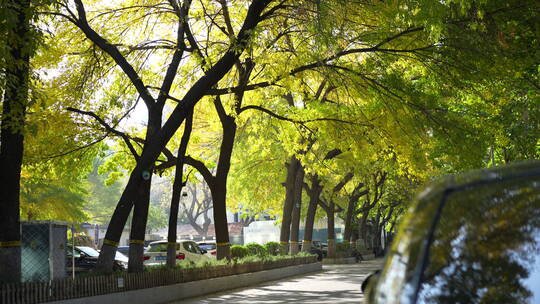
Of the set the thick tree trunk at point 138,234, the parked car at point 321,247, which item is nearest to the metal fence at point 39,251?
the thick tree trunk at point 138,234

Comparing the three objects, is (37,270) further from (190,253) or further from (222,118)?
(190,253)

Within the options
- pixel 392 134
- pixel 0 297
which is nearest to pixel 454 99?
pixel 392 134

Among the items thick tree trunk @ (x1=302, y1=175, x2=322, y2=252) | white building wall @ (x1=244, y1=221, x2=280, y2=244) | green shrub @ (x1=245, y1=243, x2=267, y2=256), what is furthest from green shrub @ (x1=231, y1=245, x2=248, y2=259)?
white building wall @ (x1=244, y1=221, x2=280, y2=244)

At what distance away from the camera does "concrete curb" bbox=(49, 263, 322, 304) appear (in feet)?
55.8

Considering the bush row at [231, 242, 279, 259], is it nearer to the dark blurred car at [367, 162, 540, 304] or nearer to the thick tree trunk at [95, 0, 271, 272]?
the thick tree trunk at [95, 0, 271, 272]

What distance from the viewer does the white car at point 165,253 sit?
30.6m

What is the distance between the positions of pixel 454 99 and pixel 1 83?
22205 millimetres

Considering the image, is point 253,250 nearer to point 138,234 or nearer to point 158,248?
point 158,248

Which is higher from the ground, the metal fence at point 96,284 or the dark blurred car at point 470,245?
the dark blurred car at point 470,245

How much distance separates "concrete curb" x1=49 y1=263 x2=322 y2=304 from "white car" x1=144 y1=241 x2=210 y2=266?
334cm

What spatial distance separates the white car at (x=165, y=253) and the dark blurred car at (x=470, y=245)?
29.1 metres

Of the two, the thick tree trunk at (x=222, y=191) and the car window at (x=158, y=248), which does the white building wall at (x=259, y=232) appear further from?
the thick tree trunk at (x=222, y=191)

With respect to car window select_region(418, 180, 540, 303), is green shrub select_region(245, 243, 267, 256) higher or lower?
lower

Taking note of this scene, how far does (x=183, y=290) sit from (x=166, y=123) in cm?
502
